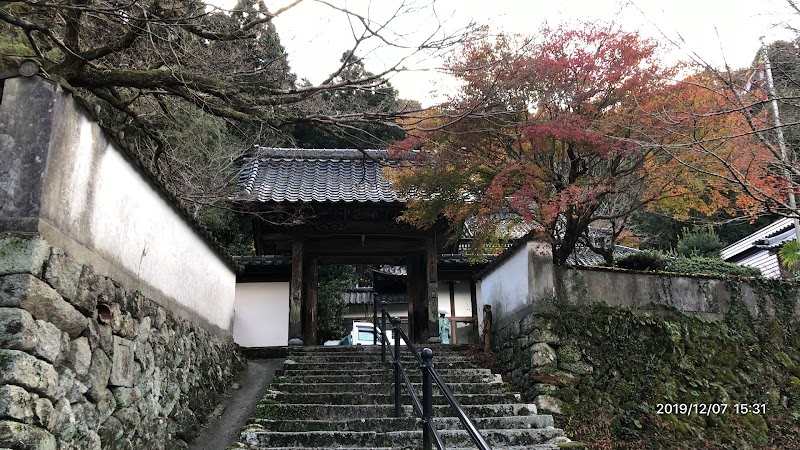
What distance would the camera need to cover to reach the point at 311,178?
11125 mm

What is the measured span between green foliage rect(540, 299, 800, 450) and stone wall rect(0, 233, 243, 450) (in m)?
4.19

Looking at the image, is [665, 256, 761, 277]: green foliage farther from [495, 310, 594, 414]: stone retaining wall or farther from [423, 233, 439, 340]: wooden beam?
[423, 233, 439, 340]: wooden beam

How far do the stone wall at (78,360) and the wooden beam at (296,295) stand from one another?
4.16 metres

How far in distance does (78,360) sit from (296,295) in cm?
628

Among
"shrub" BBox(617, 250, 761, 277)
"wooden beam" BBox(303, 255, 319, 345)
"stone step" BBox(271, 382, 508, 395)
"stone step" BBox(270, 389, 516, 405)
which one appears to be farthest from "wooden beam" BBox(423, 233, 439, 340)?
"stone step" BBox(270, 389, 516, 405)

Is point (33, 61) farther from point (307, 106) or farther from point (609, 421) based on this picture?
point (609, 421)

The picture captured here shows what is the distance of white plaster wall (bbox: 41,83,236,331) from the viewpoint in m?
3.60

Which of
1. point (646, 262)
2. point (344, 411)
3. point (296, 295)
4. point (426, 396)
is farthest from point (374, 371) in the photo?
point (646, 262)

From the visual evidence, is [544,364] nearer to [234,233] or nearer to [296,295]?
[296,295]

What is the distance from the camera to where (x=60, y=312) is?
3420 millimetres

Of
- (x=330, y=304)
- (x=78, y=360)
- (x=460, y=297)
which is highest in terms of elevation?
(x=460, y=297)

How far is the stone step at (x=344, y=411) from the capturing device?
5.82 m

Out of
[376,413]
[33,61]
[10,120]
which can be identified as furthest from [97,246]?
[376,413]

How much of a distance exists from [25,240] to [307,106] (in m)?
2.88
